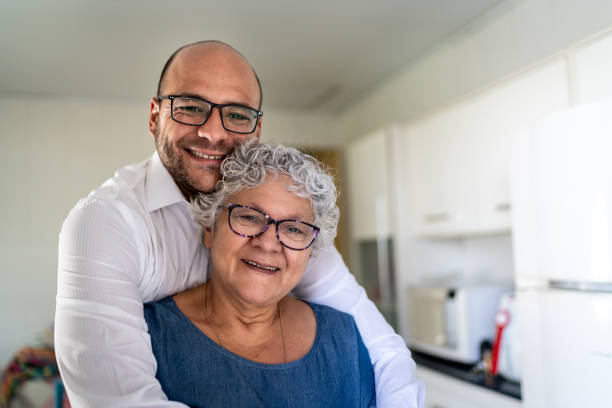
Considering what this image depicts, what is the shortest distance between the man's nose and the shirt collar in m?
0.15

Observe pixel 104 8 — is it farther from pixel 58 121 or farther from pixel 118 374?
pixel 118 374

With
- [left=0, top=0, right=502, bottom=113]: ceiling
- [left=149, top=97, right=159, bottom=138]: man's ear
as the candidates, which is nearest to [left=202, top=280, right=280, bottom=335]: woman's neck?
[left=149, top=97, right=159, bottom=138]: man's ear

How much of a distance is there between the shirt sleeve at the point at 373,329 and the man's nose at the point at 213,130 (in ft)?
1.38

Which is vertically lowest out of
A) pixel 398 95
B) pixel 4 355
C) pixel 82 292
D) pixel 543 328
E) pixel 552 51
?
pixel 4 355

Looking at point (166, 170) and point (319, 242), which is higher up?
point (166, 170)

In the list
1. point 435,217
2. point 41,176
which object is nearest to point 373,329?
point 435,217

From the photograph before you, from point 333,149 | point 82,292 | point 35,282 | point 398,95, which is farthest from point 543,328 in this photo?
point 35,282

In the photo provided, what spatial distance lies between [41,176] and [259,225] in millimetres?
3170

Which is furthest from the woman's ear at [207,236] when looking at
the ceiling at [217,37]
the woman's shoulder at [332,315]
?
the ceiling at [217,37]

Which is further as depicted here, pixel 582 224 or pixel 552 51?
pixel 552 51

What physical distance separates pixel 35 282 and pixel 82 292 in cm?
316

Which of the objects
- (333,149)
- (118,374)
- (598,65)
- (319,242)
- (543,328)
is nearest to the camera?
(118,374)

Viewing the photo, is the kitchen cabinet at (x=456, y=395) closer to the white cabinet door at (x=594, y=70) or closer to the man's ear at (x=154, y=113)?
the white cabinet door at (x=594, y=70)

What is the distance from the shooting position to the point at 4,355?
11.3ft
